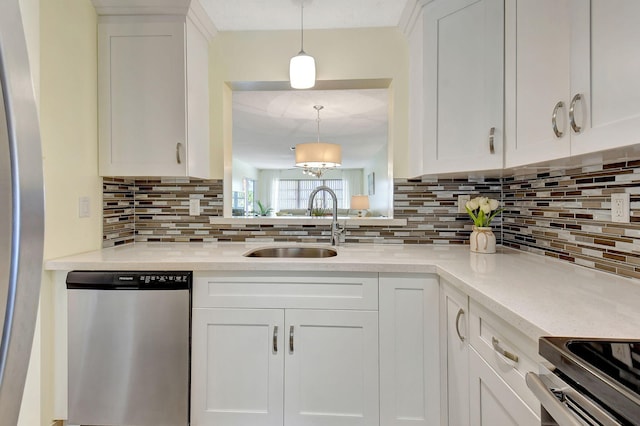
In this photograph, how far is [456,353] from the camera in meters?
1.29

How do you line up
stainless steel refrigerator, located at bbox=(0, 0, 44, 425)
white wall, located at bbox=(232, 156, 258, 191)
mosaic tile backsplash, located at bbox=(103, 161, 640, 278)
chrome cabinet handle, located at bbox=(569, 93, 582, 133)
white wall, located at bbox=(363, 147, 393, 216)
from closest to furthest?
stainless steel refrigerator, located at bbox=(0, 0, 44, 425) < chrome cabinet handle, located at bbox=(569, 93, 582, 133) < mosaic tile backsplash, located at bbox=(103, 161, 640, 278) < white wall, located at bbox=(363, 147, 393, 216) < white wall, located at bbox=(232, 156, 258, 191)

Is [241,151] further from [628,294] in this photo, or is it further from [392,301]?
[628,294]

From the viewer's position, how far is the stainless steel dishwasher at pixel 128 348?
4.78 feet

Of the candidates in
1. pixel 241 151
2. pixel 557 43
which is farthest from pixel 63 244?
pixel 241 151

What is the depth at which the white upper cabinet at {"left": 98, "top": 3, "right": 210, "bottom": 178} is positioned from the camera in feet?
5.80

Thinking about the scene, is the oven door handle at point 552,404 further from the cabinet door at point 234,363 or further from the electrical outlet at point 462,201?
the electrical outlet at point 462,201

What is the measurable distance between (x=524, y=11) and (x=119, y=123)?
6.72ft

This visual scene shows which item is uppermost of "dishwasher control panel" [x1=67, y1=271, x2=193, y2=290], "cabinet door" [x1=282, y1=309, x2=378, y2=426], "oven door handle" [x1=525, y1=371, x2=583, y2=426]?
"dishwasher control panel" [x1=67, y1=271, x2=193, y2=290]

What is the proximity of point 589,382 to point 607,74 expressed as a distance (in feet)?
2.73

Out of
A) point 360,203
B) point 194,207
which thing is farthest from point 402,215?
point 360,203

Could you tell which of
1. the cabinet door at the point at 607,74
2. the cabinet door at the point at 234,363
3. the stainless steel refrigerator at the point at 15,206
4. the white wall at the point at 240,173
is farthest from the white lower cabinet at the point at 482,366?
the white wall at the point at 240,173

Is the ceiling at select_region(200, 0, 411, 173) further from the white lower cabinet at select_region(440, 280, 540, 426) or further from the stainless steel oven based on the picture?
the stainless steel oven

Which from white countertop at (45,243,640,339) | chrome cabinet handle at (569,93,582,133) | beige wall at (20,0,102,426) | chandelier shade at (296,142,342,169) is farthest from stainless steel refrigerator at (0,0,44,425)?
chandelier shade at (296,142,342,169)

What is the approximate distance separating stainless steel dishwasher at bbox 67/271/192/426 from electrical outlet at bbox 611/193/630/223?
5.85ft
